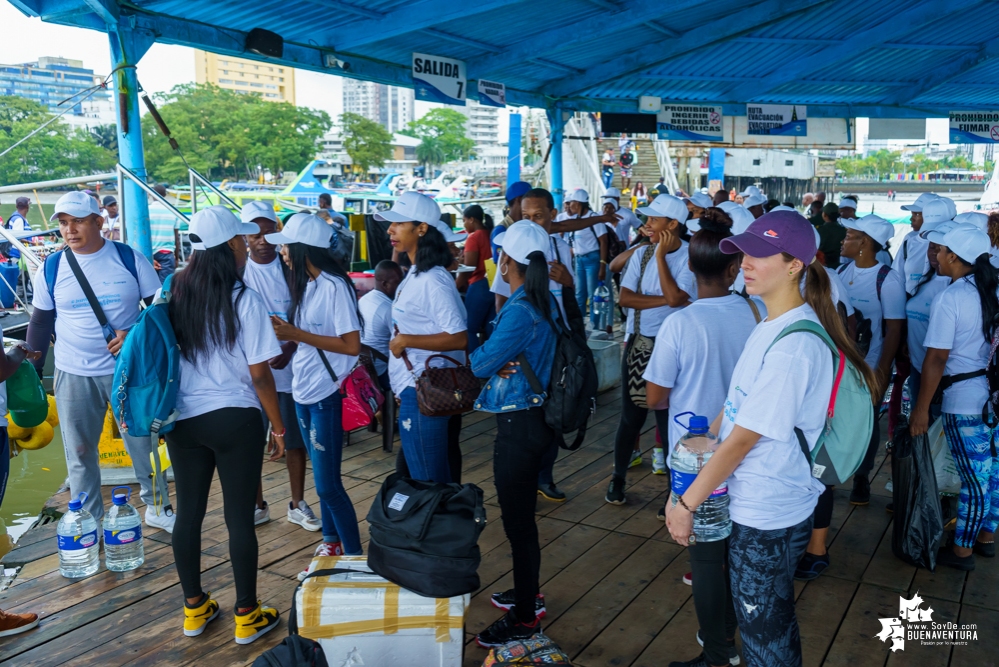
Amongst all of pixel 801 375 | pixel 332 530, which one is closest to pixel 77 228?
pixel 332 530

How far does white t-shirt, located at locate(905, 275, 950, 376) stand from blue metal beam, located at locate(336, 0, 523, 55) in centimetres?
429

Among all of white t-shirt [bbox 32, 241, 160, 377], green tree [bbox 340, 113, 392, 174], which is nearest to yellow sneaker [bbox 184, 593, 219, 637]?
white t-shirt [bbox 32, 241, 160, 377]

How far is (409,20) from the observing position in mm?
6875

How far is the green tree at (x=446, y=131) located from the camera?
98.3m

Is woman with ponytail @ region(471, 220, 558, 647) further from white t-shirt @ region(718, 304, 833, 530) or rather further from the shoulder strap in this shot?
the shoulder strap

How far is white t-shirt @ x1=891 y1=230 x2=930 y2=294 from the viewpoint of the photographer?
19.1 ft

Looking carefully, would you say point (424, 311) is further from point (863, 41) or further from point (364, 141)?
Result: point (364, 141)

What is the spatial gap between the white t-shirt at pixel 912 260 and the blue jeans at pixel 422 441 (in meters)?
4.25

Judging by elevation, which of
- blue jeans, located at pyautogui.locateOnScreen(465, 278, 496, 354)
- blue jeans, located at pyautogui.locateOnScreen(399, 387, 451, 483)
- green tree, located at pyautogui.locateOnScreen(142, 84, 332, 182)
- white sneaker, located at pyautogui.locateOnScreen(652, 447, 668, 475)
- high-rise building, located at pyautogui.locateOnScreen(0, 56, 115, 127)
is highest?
high-rise building, located at pyautogui.locateOnScreen(0, 56, 115, 127)

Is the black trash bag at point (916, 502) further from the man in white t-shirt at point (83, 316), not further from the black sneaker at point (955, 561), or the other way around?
the man in white t-shirt at point (83, 316)

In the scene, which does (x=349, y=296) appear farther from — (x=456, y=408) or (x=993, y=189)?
(x=993, y=189)

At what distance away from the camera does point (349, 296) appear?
3.46m

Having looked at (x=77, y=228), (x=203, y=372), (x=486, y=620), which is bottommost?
(x=486, y=620)

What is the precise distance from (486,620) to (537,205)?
2745 mm
